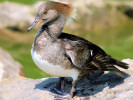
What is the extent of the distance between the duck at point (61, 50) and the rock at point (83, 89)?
277mm

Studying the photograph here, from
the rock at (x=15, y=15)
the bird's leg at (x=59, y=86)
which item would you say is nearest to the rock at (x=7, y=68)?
the bird's leg at (x=59, y=86)

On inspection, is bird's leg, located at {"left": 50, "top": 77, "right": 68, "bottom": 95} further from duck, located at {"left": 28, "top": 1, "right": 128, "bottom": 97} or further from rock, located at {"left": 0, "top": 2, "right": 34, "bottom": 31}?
rock, located at {"left": 0, "top": 2, "right": 34, "bottom": 31}

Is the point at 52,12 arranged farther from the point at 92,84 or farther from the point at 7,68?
the point at 7,68

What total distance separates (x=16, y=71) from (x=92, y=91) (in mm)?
3865

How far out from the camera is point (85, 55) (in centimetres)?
515

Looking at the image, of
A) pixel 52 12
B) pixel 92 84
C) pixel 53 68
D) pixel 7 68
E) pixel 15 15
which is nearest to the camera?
pixel 53 68

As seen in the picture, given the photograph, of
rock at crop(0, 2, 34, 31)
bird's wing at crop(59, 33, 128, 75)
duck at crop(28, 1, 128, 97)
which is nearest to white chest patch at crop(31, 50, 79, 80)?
duck at crop(28, 1, 128, 97)

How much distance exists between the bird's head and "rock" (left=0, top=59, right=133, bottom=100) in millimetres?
1259

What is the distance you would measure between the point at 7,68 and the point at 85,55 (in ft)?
12.5

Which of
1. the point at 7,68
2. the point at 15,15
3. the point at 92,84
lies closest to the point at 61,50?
the point at 92,84

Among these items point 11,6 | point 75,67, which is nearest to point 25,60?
point 11,6

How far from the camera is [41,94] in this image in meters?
5.43

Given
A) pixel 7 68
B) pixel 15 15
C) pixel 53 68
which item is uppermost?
pixel 15 15

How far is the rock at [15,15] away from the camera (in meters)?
13.4
